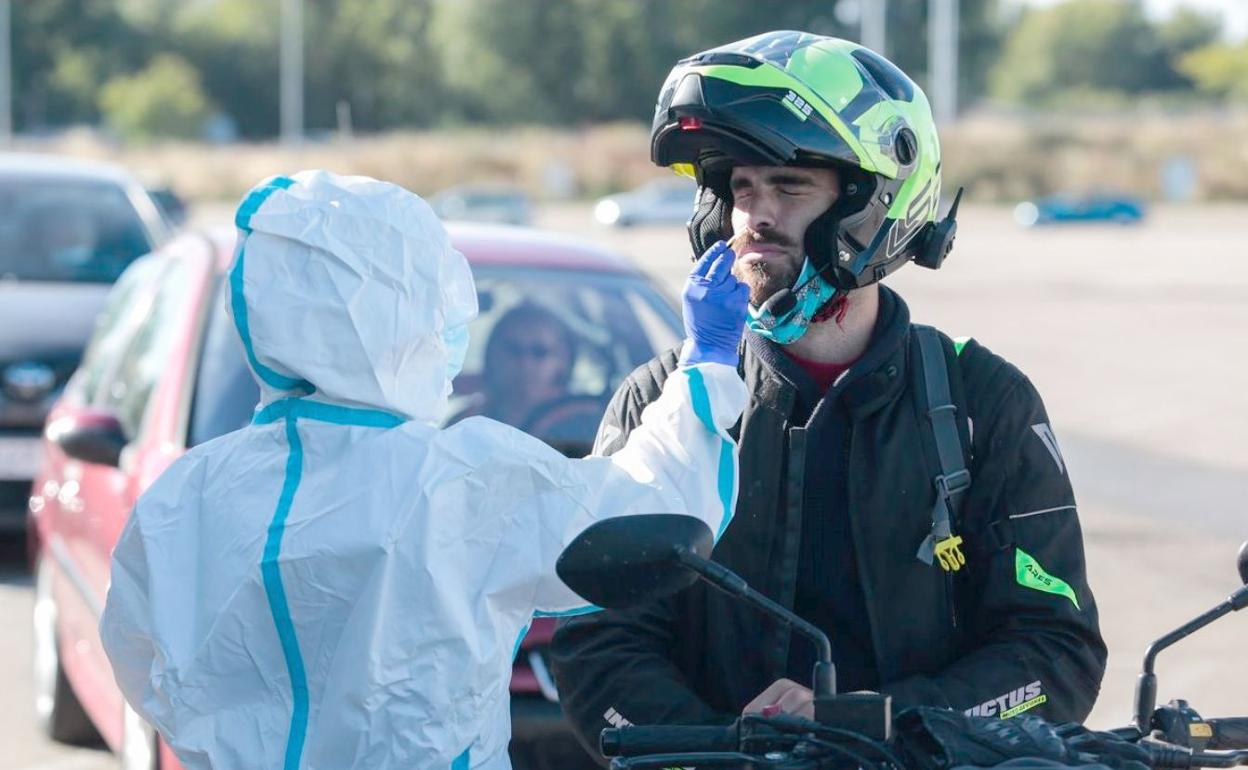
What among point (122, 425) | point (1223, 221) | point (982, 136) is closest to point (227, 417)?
point (122, 425)

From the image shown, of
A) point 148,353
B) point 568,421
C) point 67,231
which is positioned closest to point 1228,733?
point 568,421

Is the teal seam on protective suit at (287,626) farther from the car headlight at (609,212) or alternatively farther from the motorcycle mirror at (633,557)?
the car headlight at (609,212)

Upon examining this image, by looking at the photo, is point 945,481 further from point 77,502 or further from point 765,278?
point 77,502

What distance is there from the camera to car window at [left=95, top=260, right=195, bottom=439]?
5.89 meters

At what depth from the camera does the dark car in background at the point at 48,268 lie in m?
9.23

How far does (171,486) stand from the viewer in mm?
2719

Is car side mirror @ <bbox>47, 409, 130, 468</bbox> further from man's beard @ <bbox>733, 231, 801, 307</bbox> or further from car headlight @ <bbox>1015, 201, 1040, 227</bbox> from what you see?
car headlight @ <bbox>1015, 201, 1040, 227</bbox>

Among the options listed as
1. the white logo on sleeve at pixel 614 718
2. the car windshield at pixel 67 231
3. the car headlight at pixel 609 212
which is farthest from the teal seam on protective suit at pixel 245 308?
the car headlight at pixel 609 212

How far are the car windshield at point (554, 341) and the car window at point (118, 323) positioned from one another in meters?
0.92

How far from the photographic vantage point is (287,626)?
102 inches

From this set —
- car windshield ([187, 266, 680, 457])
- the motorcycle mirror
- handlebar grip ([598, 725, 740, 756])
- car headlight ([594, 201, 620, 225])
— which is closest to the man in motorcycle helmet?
handlebar grip ([598, 725, 740, 756])

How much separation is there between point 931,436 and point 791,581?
1.01ft

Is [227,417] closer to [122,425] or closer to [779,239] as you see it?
[122,425]

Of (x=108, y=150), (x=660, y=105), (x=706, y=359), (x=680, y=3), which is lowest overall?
(x=108, y=150)
